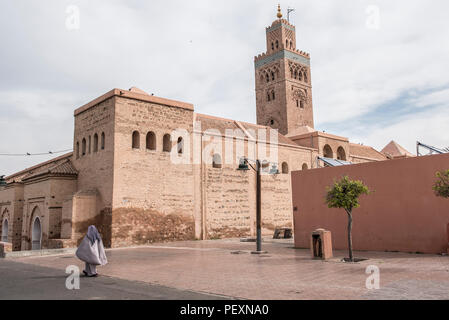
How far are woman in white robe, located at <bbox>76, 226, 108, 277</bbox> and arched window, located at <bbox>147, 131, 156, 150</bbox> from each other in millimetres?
10657

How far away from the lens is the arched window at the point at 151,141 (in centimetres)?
1898

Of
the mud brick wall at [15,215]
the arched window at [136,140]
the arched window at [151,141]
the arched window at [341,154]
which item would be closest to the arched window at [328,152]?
the arched window at [341,154]

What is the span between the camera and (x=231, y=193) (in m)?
21.8

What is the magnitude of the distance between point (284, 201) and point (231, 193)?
4.60 metres

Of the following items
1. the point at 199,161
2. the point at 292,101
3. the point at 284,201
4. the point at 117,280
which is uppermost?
the point at 292,101

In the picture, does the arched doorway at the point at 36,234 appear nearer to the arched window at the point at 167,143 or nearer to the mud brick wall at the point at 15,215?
the mud brick wall at the point at 15,215

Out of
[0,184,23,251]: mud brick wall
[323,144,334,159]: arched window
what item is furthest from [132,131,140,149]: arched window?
[323,144,334,159]: arched window

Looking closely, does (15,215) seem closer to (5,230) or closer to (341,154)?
(5,230)

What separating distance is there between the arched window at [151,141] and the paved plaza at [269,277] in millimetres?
8681

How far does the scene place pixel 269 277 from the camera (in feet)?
25.2

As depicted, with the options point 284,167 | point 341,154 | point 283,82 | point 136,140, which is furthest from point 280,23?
point 136,140
